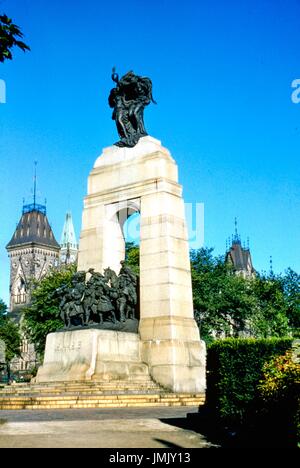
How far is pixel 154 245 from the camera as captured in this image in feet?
76.8

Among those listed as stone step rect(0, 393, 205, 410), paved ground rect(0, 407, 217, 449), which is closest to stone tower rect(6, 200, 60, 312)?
stone step rect(0, 393, 205, 410)

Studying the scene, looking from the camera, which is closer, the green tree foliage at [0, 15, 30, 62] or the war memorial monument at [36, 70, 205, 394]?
the green tree foliage at [0, 15, 30, 62]

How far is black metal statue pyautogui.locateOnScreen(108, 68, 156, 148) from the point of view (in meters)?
→ 26.0

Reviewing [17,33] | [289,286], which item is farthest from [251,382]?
[289,286]

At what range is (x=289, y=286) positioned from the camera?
192 feet

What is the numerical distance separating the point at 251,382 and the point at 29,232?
530 ft

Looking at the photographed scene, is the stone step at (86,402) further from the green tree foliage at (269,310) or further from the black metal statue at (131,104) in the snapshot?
the green tree foliage at (269,310)

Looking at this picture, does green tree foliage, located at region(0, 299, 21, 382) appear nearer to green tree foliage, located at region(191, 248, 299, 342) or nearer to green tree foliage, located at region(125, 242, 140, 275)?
green tree foliage, located at region(125, 242, 140, 275)

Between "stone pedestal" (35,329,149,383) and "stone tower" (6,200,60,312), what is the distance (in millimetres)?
141666

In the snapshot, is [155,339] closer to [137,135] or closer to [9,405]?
[9,405]

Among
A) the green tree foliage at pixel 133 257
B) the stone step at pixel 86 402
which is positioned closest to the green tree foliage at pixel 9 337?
the green tree foliage at pixel 133 257

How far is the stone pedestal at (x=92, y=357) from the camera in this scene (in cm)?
2041

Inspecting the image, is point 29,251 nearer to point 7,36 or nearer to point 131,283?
point 131,283

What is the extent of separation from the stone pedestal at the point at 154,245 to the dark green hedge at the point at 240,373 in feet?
32.6
